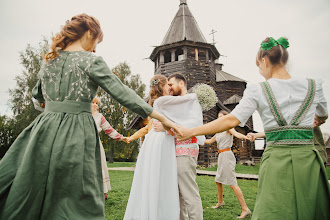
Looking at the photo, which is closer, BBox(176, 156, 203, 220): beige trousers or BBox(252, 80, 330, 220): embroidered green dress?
BBox(252, 80, 330, 220): embroidered green dress

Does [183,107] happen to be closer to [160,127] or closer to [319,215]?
[160,127]

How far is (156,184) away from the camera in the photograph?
10.3 ft

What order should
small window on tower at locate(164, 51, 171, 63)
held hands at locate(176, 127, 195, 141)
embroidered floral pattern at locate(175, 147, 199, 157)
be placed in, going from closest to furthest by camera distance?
held hands at locate(176, 127, 195, 141) → embroidered floral pattern at locate(175, 147, 199, 157) → small window on tower at locate(164, 51, 171, 63)

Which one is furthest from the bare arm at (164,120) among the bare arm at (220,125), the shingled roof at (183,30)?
the shingled roof at (183,30)

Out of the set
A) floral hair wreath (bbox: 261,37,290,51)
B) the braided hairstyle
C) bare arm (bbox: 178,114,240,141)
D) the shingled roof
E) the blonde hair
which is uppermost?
the shingled roof

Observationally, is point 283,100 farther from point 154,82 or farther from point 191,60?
point 191,60

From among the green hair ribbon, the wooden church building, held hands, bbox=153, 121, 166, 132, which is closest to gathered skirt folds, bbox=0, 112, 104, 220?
held hands, bbox=153, 121, 166, 132

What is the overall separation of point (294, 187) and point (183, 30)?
20822 millimetres

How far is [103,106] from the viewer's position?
25.4m

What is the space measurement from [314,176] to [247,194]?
5.71 m

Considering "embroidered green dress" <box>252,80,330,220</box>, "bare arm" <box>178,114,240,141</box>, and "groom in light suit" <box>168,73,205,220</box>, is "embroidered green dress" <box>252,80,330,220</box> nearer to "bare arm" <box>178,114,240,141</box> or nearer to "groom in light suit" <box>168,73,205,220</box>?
"bare arm" <box>178,114,240,141</box>

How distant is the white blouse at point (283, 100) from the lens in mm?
1968

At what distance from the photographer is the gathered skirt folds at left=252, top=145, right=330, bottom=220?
1733 mm

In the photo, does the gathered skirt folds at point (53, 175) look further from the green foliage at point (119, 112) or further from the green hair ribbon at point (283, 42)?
the green foliage at point (119, 112)
